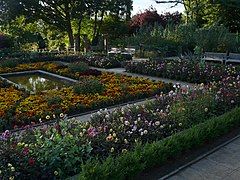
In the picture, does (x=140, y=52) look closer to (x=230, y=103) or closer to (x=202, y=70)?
(x=202, y=70)

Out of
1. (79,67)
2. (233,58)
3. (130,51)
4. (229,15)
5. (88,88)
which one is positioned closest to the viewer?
(88,88)

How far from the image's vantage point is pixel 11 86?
8797mm

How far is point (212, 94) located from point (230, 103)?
1.30 feet

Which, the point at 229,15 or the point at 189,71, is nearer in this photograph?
the point at 189,71

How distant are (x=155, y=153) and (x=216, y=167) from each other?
34.2 inches

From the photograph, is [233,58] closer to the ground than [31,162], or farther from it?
farther from it

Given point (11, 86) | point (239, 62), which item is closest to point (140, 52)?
point (239, 62)

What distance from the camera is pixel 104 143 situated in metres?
3.62

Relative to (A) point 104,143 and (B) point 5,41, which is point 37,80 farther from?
(B) point 5,41

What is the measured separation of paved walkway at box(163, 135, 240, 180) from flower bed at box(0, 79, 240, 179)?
0.26 m

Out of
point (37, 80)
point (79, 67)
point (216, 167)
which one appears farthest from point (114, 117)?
point (37, 80)

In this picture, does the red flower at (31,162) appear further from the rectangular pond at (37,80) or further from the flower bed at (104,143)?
the rectangular pond at (37,80)

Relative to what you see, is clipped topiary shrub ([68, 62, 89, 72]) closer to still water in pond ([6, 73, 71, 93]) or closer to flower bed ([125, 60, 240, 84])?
still water in pond ([6, 73, 71, 93])

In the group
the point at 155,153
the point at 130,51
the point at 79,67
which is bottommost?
the point at 155,153
